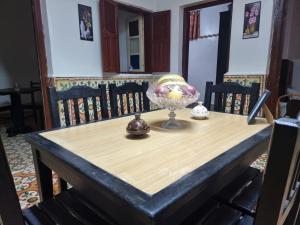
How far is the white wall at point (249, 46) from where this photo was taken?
9.34 feet

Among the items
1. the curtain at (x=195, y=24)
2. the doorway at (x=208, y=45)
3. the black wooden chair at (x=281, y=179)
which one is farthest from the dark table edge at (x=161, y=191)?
the curtain at (x=195, y=24)

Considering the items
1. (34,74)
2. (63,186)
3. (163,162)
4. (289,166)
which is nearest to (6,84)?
(34,74)

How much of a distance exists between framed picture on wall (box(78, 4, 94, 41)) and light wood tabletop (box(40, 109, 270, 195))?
86.9 inches

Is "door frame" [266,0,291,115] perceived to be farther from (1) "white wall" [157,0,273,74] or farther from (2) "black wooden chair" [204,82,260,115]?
(2) "black wooden chair" [204,82,260,115]

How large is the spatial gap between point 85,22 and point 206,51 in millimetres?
3630

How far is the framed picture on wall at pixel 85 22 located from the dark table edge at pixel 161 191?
2558 mm

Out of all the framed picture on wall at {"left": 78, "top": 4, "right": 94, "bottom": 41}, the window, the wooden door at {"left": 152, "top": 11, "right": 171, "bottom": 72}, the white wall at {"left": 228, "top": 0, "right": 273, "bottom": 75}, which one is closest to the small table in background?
the framed picture on wall at {"left": 78, "top": 4, "right": 94, "bottom": 41}

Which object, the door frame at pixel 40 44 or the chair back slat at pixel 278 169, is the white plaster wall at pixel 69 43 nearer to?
the door frame at pixel 40 44

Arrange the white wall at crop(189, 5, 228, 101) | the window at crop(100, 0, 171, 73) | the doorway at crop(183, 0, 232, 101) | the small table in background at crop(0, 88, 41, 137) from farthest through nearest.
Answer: the white wall at crop(189, 5, 228, 101) → the doorway at crop(183, 0, 232, 101) → the small table in background at crop(0, 88, 41, 137) → the window at crop(100, 0, 171, 73)

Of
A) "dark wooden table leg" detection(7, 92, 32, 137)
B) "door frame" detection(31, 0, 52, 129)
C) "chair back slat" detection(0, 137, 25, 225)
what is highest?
"door frame" detection(31, 0, 52, 129)

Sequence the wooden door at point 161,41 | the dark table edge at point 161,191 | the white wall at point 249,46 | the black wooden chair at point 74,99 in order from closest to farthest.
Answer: the dark table edge at point 161,191 < the black wooden chair at point 74,99 < the white wall at point 249,46 < the wooden door at point 161,41

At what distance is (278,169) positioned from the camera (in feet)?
1.22

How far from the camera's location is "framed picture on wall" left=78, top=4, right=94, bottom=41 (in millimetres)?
2883

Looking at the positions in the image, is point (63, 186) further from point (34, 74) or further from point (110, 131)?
point (34, 74)
